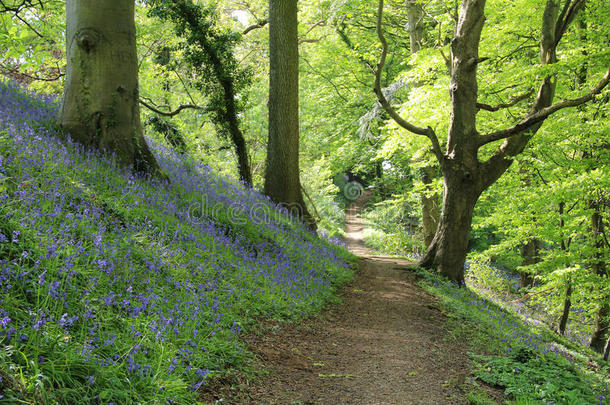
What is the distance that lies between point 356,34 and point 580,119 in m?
13.4

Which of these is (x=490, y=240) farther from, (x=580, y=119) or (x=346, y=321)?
(x=346, y=321)

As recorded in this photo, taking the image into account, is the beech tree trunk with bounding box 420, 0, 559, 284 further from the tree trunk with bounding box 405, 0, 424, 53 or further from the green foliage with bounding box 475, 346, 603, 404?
the tree trunk with bounding box 405, 0, 424, 53

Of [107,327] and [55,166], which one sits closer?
[107,327]

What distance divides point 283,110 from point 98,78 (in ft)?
16.4

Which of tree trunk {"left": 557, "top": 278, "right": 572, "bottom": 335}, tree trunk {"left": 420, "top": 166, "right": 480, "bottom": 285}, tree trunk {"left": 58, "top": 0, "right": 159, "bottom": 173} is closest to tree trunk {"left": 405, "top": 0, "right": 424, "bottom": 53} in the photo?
tree trunk {"left": 420, "top": 166, "right": 480, "bottom": 285}

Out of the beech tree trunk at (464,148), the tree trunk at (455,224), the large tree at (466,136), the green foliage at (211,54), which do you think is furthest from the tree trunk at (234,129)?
the beech tree trunk at (464,148)

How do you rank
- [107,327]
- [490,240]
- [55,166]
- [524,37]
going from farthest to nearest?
1. [490,240]
2. [524,37]
3. [55,166]
4. [107,327]

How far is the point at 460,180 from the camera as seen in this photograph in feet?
30.8

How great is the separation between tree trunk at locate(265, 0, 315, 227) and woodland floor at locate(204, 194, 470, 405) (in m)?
4.17

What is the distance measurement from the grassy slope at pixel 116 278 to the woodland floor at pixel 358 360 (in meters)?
0.30

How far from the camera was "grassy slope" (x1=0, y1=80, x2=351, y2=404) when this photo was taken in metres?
2.20

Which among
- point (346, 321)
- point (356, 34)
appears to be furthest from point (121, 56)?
point (356, 34)

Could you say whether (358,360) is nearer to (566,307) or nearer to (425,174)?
(566,307)

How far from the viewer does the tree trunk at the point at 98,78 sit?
18.9 ft
